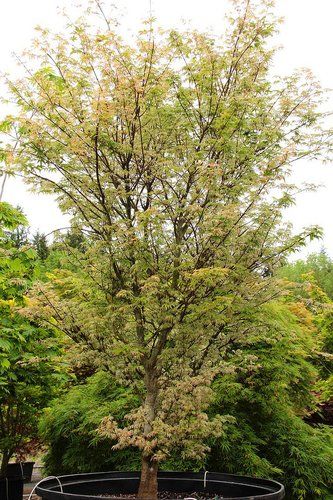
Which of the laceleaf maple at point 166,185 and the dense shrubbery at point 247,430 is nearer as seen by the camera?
the laceleaf maple at point 166,185

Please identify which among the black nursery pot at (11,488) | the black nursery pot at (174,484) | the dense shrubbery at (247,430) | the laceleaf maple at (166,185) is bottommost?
the black nursery pot at (11,488)

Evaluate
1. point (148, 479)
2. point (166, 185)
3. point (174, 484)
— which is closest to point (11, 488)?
point (174, 484)

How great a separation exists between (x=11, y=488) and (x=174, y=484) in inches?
122

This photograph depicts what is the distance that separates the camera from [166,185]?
180 inches

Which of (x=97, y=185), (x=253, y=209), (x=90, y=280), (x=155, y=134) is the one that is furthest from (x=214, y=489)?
(x=155, y=134)

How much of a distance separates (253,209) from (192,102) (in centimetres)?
104

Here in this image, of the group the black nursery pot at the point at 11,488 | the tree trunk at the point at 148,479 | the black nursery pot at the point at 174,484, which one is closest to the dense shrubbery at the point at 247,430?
the black nursery pot at the point at 11,488

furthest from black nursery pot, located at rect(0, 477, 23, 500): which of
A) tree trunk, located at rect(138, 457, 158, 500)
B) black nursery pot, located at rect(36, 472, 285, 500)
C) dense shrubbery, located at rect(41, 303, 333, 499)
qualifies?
tree trunk, located at rect(138, 457, 158, 500)

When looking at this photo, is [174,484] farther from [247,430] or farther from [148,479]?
[247,430]

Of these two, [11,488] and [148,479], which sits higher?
[148,479]

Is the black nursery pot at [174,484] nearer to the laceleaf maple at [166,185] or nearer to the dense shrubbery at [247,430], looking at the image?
the laceleaf maple at [166,185]

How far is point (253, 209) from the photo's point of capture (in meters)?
4.25

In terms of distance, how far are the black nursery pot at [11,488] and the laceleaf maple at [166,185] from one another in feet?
10.7

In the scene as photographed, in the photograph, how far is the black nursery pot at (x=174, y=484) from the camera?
14.6 ft
